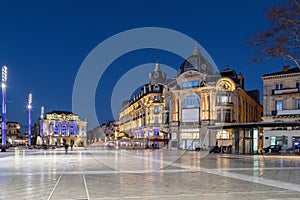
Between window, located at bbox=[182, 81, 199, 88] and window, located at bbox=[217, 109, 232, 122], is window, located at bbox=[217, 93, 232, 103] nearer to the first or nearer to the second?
window, located at bbox=[217, 109, 232, 122]

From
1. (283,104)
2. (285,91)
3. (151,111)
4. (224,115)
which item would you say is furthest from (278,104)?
(151,111)

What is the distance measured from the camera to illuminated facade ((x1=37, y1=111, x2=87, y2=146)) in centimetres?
18238

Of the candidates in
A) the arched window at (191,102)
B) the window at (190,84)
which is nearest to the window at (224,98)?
the arched window at (191,102)

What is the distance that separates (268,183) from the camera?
538 inches

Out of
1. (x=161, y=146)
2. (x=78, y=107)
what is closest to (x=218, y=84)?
(x=161, y=146)

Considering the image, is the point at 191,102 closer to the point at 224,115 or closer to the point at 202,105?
the point at 202,105

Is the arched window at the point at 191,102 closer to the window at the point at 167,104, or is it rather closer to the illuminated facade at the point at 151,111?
the window at the point at 167,104

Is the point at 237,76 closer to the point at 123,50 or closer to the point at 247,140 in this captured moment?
the point at 247,140

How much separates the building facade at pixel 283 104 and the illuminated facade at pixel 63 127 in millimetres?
135525

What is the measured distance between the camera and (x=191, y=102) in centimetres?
7675

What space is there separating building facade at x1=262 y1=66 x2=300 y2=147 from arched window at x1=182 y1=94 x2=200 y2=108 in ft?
70.1

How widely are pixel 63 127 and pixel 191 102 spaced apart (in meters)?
126

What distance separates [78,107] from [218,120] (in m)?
51.8

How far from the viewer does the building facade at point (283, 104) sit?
52878 mm
